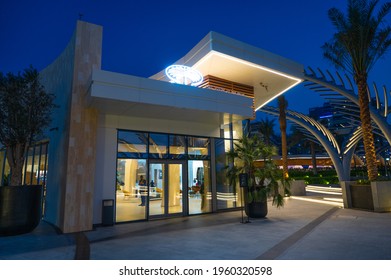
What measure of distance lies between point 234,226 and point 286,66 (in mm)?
9193

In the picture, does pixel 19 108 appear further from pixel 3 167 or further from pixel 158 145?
pixel 3 167

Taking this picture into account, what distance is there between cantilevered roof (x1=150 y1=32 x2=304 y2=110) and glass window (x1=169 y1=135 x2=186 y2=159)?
12.5 ft

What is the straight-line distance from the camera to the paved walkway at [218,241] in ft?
18.5

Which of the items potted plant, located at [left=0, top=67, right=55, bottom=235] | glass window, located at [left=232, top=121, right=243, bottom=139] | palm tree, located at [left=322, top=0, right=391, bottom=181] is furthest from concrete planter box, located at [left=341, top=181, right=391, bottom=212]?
potted plant, located at [left=0, top=67, right=55, bottom=235]

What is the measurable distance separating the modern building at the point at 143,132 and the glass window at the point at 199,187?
0.16 feet

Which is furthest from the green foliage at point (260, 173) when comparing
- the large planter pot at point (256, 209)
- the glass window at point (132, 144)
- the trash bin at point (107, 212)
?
the trash bin at point (107, 212)

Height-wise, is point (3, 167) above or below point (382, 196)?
above

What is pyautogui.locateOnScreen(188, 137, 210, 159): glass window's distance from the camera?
12328 millimetres

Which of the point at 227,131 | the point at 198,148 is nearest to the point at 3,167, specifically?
the point at 198,148

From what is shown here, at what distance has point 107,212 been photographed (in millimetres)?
9656

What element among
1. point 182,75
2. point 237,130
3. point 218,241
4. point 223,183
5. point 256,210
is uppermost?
point 182,75

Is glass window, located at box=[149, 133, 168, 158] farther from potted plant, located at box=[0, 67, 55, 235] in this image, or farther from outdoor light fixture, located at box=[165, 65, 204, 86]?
potted plant, located at box=[0, 67, 55, 235]

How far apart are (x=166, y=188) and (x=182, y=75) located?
5.25 metres

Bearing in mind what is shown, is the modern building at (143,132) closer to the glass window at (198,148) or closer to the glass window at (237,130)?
the glass window at (198,148)
